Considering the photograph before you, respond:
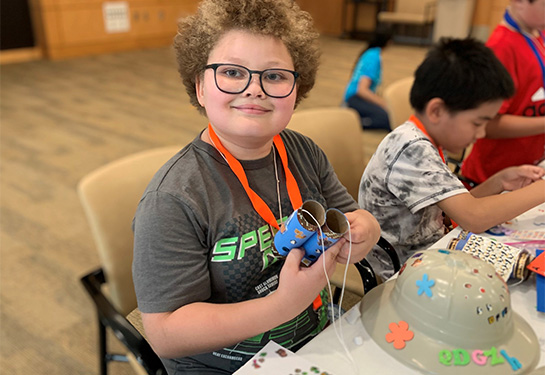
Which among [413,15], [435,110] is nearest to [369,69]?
[435,110]

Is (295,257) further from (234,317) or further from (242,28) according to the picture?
(242,28)

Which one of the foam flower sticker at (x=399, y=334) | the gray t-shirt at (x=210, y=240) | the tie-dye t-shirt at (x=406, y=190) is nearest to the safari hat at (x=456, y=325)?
the foam flower sticker at (x=399, y=334)

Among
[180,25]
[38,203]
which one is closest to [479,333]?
[180,25]

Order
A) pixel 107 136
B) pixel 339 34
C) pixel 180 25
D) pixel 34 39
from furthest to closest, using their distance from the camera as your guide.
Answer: pixel 339 34
pixel 34 39
pixel 107 136
pixel 180 25

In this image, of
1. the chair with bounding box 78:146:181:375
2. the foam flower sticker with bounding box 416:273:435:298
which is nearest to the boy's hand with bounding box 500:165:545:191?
the foam flower sticker with bounding box 416:273:435:298

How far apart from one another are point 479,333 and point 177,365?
633mm

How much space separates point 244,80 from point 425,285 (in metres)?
0.49

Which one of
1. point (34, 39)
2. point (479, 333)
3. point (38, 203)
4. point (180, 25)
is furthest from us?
point (34, 39)

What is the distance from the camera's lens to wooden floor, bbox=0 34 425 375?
80.4 inches

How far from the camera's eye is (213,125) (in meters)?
0.99

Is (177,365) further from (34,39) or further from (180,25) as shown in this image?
(34,39)

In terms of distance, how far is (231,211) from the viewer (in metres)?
0.98

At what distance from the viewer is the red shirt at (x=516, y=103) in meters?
2.04

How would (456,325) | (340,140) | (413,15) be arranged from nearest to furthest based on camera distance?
(456,325) < (340,140) < (413,15)
